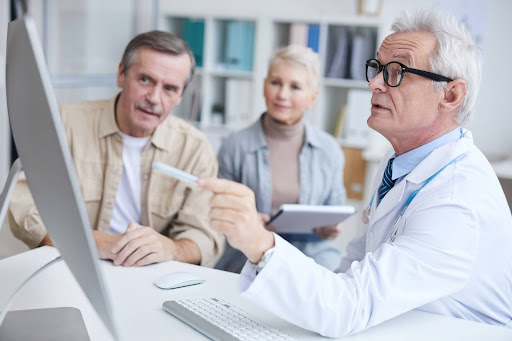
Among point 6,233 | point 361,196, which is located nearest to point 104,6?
point 361,196

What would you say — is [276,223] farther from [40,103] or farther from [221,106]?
[221,106]

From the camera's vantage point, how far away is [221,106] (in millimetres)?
4531

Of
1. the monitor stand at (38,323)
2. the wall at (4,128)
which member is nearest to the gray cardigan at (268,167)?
the monitor stand at (38,323)

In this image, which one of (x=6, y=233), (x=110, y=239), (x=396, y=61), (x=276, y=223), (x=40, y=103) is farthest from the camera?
(x=276, y=223)

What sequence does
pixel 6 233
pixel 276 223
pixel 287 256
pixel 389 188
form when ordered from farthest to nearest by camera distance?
pixel 276 223 < pixel 6 233 < pixel 389 188 < pixel 287 256

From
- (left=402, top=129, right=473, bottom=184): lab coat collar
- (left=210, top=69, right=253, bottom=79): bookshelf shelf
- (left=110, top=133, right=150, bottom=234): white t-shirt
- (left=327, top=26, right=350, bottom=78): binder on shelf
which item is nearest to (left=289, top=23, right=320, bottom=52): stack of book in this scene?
(left=327, top=26, right=350, bottom=78): binder on shelf

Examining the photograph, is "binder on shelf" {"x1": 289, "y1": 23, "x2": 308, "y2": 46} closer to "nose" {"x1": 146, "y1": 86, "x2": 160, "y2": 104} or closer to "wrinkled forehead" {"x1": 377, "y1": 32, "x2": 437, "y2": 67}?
"nose" {"x1": 146, "y1": 86, "x2": 160, "y2": 104}

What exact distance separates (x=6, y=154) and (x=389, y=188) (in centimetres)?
317

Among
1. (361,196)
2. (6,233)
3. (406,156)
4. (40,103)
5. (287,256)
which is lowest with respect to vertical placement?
(361,196)

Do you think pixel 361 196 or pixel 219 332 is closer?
pixel 219 332

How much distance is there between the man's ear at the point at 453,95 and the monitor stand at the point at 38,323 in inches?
37.1

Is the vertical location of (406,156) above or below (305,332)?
above

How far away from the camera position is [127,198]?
2.13 m

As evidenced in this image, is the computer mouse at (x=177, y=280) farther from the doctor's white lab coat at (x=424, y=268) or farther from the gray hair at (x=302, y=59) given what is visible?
the gray hair at (x=302, y=59)
